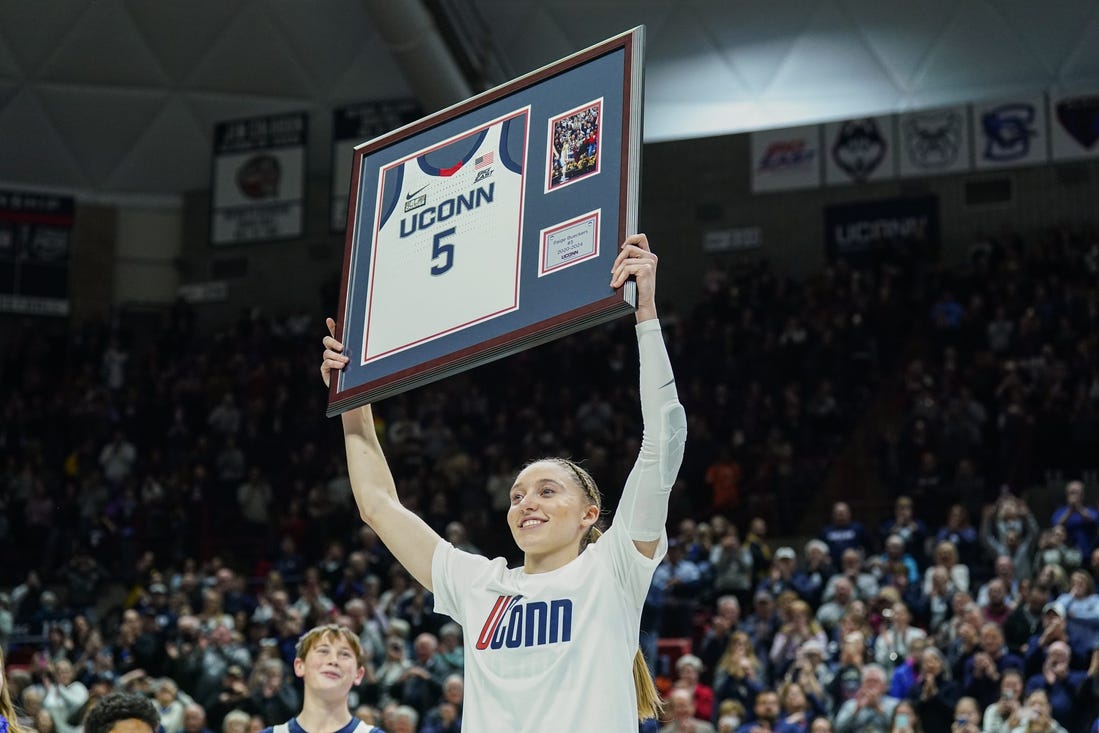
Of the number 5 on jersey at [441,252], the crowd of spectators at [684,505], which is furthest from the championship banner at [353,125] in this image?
the number 5 on jersey at [441,252]

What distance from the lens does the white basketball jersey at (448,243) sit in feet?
15.1

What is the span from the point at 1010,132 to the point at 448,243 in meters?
22.2

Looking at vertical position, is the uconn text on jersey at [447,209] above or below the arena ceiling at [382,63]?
below

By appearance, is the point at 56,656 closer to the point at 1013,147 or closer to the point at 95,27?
the point at 95,27

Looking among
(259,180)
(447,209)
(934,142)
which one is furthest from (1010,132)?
(447,209)

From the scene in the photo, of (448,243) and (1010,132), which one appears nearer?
(448,243)

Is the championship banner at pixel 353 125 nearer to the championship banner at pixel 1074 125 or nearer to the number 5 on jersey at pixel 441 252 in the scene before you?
the championship banner at pixel 1074 125

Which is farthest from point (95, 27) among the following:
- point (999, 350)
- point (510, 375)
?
point (999, 350)

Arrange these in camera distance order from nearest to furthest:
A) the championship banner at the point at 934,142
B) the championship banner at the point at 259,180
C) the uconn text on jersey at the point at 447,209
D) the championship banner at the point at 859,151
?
1. the uconn text on jersey at the point at 447,209
2. the championship banner at the point at 934,142
3. the championship banner at the point at 859,151
4. the championship banner at the point at 259,180

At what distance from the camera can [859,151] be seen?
25.8m

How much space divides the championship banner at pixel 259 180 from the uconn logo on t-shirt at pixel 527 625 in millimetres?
25030

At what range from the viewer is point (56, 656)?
53.2 ft

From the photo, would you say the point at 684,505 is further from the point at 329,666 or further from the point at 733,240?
the point at 329,666

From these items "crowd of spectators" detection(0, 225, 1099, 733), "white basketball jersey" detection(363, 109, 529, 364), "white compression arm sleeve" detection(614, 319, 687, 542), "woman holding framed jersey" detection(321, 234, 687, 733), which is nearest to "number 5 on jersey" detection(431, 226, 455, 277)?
"white basketball jersey" detection(363, 109, 529, 364)
